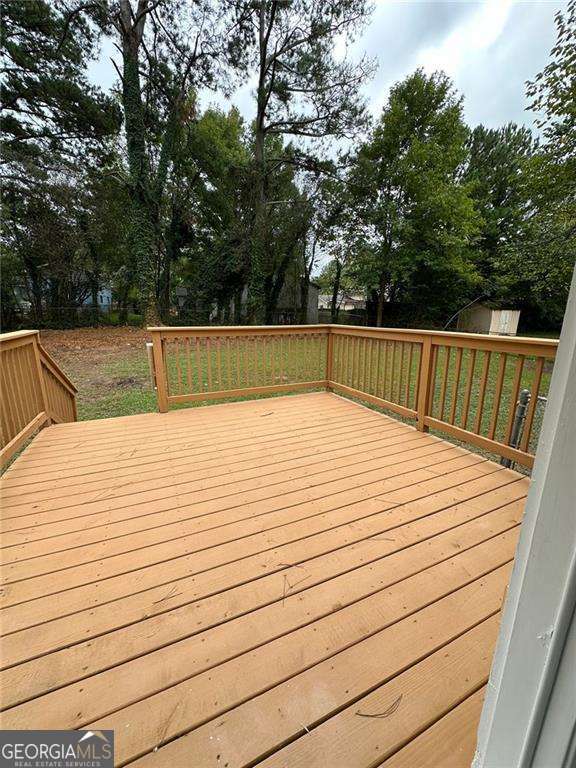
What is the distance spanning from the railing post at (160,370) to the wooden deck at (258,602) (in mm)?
1125

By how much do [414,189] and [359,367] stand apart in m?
10.1

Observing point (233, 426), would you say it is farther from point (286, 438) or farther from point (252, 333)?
point (252, 333)

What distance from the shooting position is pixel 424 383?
3.07m

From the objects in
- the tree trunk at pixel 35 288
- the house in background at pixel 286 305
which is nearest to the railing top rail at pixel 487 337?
the house in background at pixel 286 305

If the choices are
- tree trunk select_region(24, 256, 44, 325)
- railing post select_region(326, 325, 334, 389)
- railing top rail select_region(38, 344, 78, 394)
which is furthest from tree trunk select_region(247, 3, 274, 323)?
Answer: railing top rail select_region(38, 344, 78, 394)

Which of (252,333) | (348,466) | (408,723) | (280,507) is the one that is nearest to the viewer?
(408,723)

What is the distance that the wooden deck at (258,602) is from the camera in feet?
3.24

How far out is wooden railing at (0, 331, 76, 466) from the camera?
2.41 meters

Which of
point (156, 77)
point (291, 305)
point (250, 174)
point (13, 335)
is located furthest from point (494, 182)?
point (13, 335)

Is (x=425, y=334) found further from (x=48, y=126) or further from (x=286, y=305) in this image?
(x=286, y=305)

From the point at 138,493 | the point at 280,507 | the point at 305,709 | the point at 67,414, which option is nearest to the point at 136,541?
the point at 138,493

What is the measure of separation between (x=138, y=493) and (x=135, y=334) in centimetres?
902

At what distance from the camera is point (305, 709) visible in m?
1.03

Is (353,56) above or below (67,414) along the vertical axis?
above
